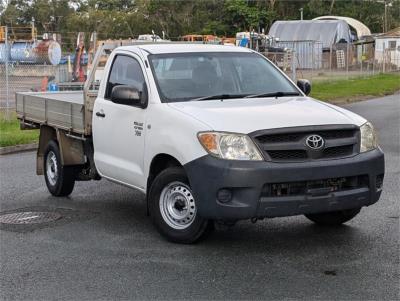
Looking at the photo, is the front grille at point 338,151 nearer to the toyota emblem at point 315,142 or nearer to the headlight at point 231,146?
the toyota emblem at point 315,142

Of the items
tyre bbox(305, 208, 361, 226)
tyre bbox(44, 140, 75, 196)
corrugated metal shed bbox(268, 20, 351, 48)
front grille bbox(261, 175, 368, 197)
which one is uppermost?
corrugated metal shed bbox(268, 20, 351, 48)

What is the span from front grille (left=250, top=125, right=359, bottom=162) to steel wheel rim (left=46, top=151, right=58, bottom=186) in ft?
13.1

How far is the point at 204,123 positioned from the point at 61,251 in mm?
1811

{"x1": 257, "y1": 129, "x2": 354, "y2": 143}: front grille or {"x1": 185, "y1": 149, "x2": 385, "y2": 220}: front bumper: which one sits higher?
{"x1": 257, "y1": 129, "x2": 354, "y2": 143}: front grille

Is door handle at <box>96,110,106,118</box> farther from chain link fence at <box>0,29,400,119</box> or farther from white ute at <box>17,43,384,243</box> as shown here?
chain link fence at <box>0,29,400,119</box>

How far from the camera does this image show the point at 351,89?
99.3 ft

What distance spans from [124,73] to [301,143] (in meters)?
2.51

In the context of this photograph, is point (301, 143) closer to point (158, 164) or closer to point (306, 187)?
point (306, 187)

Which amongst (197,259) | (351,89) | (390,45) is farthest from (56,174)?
(390,45)

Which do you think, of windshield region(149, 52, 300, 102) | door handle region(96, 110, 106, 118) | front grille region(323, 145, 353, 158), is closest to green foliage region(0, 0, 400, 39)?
door handle region(96, 110, 106, 118)

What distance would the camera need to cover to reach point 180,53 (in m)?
7.38

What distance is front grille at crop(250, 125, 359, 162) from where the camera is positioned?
19.3ft

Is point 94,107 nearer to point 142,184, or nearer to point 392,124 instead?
point 142,184

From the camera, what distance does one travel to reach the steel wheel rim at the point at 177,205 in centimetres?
637
